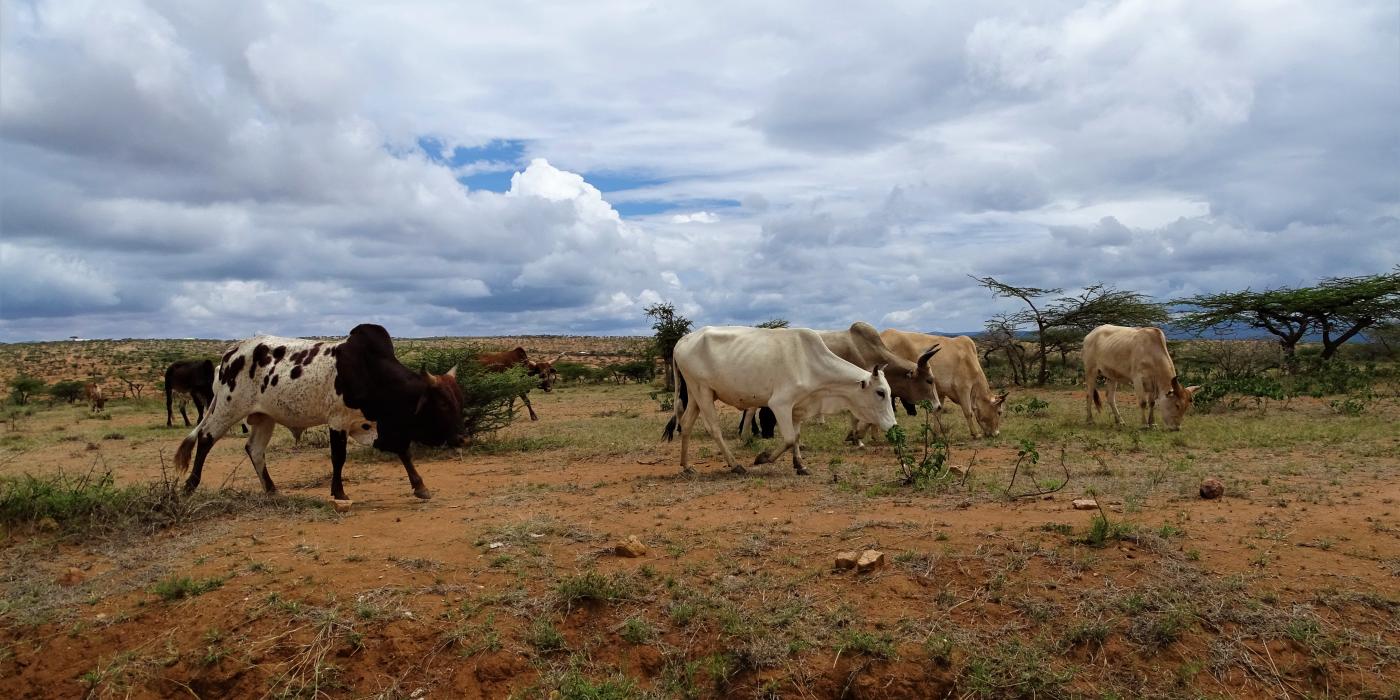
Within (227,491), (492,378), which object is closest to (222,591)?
(227,491)

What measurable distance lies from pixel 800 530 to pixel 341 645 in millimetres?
→ 3508

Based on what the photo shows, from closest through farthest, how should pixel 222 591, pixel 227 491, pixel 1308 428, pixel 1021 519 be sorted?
pixel 222 591 → pixel 1021 519 → pixel 227 491 → pixel 1308 428

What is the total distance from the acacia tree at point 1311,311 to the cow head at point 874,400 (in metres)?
20.1

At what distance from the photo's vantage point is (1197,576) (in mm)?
5680

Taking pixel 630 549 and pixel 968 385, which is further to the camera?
pixel 968 385

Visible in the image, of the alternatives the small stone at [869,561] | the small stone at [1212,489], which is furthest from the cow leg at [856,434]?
the small stone at [869,561]

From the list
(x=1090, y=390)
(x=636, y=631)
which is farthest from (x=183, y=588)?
(x=1090, y=390)

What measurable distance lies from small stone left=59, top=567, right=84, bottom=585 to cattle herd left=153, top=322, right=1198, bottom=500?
80.6 inches

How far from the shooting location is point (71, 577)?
6.34 metres

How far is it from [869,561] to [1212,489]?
12.3 feet

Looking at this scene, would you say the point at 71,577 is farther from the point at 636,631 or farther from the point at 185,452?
the point at 636,631

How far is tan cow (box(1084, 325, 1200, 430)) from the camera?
1466 centimetres

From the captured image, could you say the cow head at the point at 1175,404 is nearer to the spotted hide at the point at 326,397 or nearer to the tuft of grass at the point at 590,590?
the spotted hide at the point at 326,397

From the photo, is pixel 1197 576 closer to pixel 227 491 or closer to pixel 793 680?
pixel 793 680
